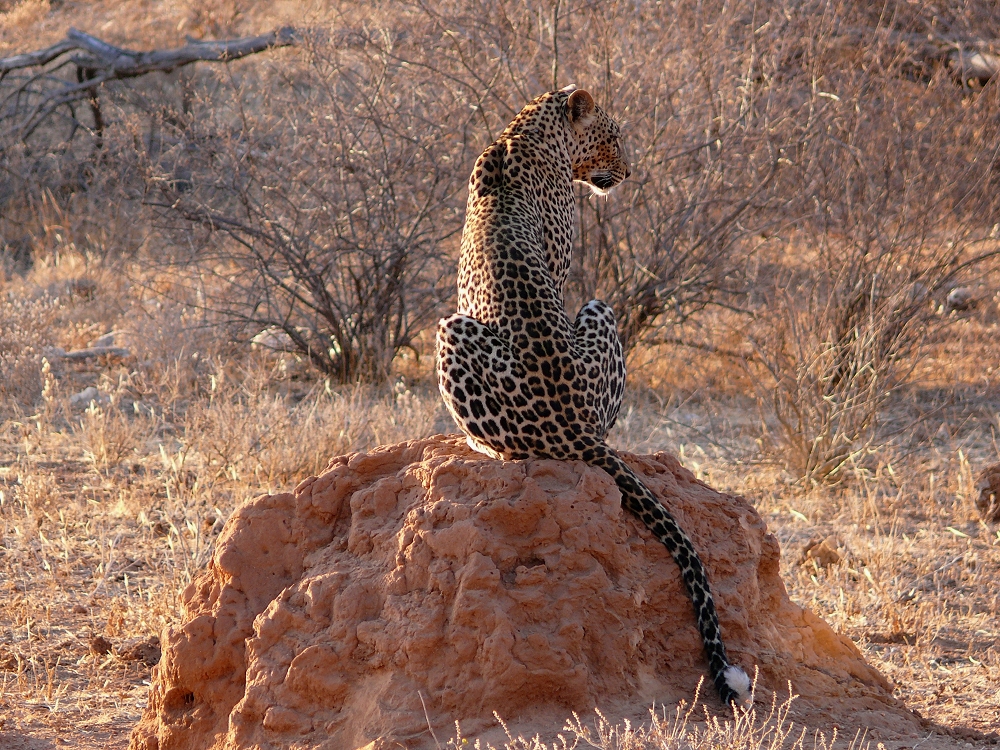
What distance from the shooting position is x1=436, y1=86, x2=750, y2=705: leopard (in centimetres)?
368

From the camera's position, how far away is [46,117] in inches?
546

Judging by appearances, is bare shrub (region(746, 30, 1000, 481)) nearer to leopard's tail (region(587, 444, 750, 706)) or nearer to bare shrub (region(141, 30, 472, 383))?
bare shrub (region(141, 30, 472, 383))

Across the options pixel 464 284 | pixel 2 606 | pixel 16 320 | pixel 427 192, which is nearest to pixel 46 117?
pixel 16 320

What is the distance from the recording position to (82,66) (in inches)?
542

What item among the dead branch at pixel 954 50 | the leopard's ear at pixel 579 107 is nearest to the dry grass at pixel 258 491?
the dead branch at pixel 954 50

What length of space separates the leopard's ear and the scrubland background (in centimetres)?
260

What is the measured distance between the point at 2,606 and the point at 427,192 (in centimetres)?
468

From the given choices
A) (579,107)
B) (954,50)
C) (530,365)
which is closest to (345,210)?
(579,107)

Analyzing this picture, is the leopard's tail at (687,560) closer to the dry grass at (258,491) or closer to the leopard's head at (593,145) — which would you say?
the dry grass at (258,491)

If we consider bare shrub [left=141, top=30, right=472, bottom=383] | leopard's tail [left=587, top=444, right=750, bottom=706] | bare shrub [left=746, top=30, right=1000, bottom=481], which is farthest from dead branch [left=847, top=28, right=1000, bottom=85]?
leopard's tail [left=587, top=444, right=750, bottom=706]

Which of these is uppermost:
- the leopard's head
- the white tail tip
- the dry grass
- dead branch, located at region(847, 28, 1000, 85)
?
dead branch, located at region(847, 28, 1000, 85)

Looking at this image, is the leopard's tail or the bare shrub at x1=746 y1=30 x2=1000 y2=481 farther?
the bare shrub at x1=746 y1=30 x2=1000 y2=481

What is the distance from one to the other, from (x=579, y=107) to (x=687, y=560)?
7.56 ft

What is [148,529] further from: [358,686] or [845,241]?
[845,241]
